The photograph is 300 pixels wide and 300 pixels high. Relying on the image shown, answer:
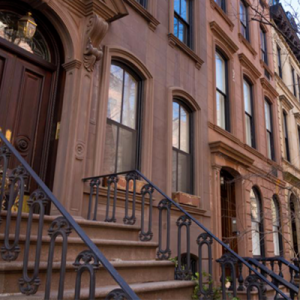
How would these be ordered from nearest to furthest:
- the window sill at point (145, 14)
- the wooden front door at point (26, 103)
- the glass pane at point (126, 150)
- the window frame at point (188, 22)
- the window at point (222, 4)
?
1. the wooden front door at point (26, 103)
2. the glass pane at point (126, 150)
3. the window sill at point (145, 14)
4. the window frame at point (188, 22)
5. the window at point (222, 4)

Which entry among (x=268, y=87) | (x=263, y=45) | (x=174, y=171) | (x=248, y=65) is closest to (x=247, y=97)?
(x=248, y=65)

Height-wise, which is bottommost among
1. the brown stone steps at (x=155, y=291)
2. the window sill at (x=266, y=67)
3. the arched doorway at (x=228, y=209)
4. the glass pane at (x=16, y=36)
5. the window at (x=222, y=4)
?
the brown stone steps at (x=155, y=291)

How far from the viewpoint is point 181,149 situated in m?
8.43

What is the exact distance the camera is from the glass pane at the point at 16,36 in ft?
17.6

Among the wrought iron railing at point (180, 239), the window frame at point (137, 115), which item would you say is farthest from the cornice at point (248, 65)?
the wrought iron railing at point (180, 239)

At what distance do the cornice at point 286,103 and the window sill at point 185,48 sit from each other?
24.4ft

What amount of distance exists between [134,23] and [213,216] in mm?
4960

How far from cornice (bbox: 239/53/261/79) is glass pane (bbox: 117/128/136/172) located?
6.86 m

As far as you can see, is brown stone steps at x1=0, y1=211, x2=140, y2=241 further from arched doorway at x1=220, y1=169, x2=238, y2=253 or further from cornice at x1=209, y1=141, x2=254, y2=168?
arched doorway at x1=220, y1=169, x2=238, y2=253

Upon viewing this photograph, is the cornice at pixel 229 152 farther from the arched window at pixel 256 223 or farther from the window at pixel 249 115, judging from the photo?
the window at pixel 249 115

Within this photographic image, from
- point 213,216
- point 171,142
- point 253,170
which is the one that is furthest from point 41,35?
point 253,170

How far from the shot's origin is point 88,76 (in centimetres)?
586

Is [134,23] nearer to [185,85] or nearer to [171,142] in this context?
[185,85]

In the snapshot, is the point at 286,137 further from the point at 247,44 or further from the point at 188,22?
the point at 188,22
